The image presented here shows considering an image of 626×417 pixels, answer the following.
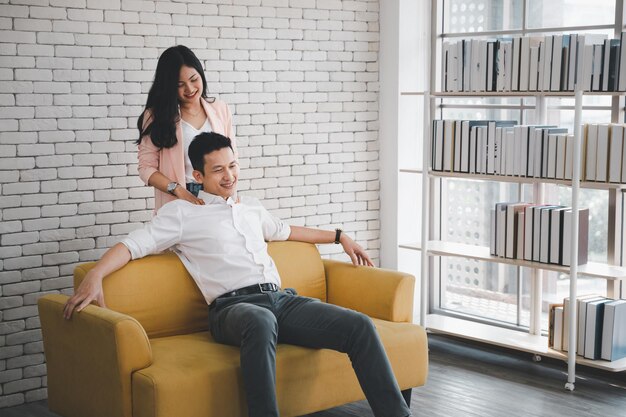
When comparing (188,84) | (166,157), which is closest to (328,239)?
(166,157)

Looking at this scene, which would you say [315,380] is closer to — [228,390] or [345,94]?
[228,390]

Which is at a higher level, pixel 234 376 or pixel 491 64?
pixel 491 64

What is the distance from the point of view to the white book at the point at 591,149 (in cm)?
466

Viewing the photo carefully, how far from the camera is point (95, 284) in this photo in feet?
12.4

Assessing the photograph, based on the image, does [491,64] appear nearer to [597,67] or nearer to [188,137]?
[597,67]

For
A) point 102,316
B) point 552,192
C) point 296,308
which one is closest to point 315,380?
point 296,308

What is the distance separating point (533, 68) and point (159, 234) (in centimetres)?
224

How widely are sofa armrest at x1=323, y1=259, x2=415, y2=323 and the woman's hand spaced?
0.86 m

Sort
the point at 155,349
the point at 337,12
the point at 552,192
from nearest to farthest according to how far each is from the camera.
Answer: the point at 155,349 < the point at 552,192 < the point at 337,12

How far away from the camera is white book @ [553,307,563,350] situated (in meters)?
4.91

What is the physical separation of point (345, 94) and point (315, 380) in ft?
8.18

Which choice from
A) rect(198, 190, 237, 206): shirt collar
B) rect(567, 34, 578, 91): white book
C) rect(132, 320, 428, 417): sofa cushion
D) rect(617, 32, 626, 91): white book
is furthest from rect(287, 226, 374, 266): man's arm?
rect(617, 32, 626, 91): white book

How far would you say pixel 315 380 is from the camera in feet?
12.8

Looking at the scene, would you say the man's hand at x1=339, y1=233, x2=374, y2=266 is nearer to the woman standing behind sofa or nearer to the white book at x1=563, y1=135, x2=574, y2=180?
the woman standing behind sofa
